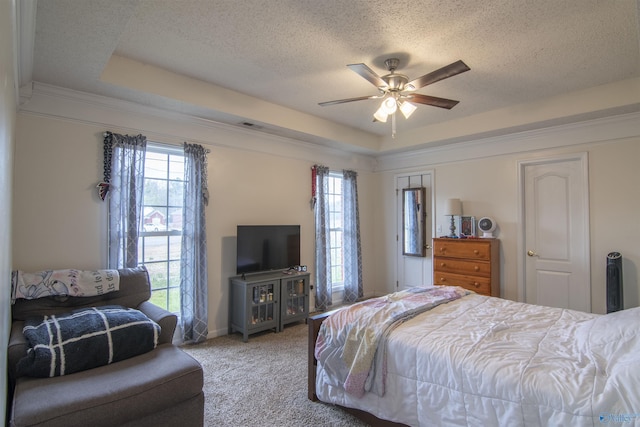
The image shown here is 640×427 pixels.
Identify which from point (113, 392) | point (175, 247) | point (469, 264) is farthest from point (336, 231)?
point (113, 392)

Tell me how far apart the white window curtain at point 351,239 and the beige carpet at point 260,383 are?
5.15 ft

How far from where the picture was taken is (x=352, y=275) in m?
5.31

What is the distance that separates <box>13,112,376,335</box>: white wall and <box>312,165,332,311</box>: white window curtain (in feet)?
0.36

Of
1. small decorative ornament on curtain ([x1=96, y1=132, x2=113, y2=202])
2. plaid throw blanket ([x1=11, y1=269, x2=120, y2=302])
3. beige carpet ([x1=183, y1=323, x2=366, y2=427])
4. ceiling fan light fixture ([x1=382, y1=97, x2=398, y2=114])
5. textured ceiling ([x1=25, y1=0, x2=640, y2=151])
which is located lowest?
beige carpet ([x1=183, y1=323, x2=366, y2=427])

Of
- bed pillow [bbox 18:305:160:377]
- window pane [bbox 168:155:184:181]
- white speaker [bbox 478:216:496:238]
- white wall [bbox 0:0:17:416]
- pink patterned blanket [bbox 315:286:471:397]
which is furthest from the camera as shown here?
white speaker [bbox 478:216:496:238]

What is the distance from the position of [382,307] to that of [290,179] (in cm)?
262

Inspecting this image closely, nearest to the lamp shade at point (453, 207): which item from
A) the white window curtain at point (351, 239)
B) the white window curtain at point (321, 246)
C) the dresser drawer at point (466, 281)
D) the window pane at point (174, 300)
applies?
the dresser drawer at point (466, 281)

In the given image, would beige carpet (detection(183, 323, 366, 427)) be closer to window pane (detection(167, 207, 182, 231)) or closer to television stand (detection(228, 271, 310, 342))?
television stand (detection(228, 271, 310, 342))

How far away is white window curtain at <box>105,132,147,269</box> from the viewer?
308 cm

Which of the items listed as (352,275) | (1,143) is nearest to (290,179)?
(352,275)

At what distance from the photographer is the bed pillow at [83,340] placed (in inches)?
72.0

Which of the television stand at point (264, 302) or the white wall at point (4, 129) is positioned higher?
the white wall at point (4, 129)

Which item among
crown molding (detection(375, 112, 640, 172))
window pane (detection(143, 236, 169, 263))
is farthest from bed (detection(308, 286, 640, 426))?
crown molding (detection(375, 112, 640, 172))

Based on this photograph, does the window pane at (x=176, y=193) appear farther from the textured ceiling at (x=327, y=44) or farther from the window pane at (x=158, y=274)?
the textured ceiling at (x=327, y=44)
